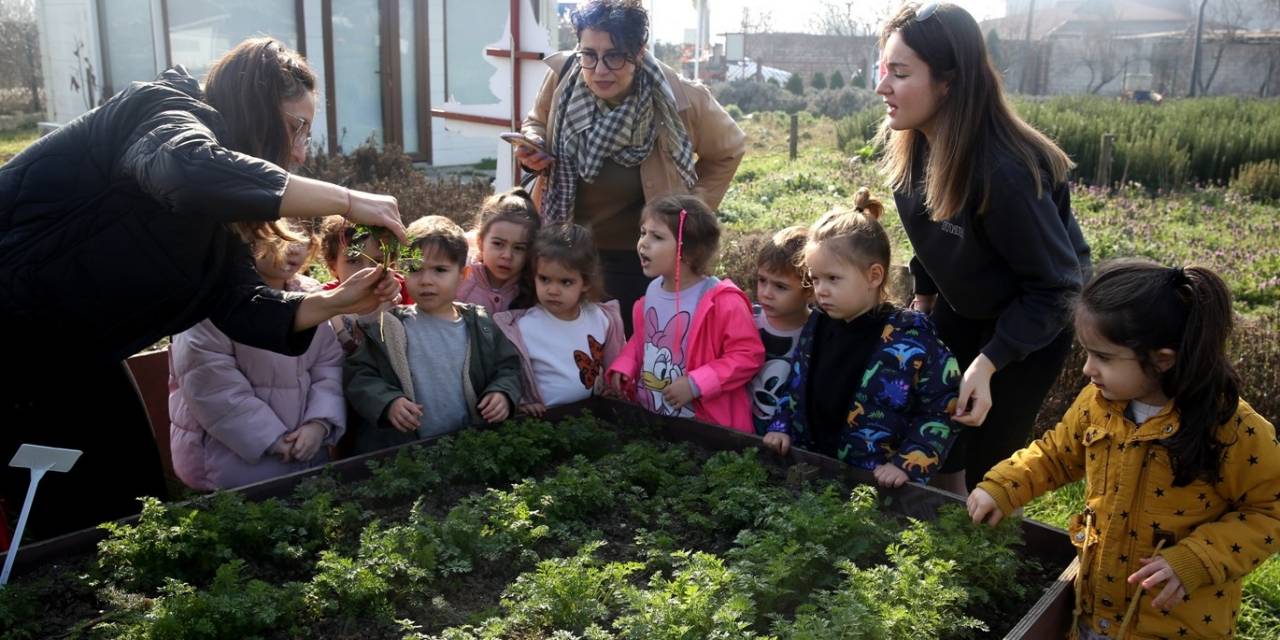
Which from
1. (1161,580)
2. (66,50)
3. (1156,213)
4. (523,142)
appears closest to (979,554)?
(1161,580)

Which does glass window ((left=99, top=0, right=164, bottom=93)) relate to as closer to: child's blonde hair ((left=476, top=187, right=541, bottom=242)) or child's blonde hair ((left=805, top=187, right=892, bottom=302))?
child's blonde hair ((left=476, top=187, right=541, bottom=242))

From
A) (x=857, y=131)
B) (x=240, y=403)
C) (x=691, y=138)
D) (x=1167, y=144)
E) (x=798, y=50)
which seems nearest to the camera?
(x=240, y=403)

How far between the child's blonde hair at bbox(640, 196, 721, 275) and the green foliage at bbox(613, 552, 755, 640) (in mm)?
1672

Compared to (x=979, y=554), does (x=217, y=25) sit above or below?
above

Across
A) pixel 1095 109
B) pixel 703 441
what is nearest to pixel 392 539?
pixel 703 441

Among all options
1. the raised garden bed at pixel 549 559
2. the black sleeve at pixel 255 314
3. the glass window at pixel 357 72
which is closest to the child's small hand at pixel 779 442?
the raised garden bed at pixel 549 559

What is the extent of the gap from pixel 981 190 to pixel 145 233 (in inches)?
88.1

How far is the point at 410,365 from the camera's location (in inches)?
142

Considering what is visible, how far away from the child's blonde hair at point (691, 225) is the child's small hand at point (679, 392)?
0.48 metres

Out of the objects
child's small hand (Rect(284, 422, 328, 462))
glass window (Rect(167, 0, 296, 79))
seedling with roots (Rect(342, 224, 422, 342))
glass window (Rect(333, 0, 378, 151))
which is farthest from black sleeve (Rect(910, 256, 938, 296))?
glass window (Rect(333, 0, 378, 151))

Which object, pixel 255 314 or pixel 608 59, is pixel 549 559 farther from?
pixel 608 59

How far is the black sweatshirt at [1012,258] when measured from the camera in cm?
274

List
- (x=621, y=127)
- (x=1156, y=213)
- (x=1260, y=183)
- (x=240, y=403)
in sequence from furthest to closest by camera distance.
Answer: (x=1260, y=183) → (x=1156, y=213) → (x=621, y=127) → (x=240, y=403)

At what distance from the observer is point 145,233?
8.41 feet
